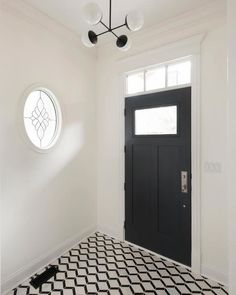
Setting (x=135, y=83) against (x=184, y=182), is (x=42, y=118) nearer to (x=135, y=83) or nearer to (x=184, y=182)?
(x=135, y=83)

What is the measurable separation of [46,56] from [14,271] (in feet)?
8.19

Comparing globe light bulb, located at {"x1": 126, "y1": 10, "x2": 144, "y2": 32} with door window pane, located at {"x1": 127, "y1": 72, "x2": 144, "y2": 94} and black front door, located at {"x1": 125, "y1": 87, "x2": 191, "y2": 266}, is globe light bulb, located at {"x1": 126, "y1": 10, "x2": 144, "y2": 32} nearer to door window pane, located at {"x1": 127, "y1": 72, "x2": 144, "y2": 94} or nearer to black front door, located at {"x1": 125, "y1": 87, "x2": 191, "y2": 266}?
black front door, located at {"x1": 125, "y1": 87, "x2": 191, "y2": 266}

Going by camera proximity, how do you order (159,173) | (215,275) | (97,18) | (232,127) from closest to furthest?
(232,127), (97,18), (215,275), (159,173)

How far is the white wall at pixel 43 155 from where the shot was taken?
6.76 ft

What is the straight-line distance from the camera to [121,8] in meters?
2.28

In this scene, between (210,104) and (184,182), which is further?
(184,182)

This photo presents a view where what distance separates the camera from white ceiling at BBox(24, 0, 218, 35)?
219 cm

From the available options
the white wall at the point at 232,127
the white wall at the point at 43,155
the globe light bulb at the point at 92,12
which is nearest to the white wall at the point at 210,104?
the white wall at the point at 232,127

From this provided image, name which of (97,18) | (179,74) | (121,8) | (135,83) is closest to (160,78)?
(179,74)

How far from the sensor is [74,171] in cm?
289

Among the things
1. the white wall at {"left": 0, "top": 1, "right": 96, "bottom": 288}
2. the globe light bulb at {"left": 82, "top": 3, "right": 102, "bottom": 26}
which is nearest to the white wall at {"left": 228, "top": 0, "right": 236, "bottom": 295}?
the globe light bulb at {"left": 82, "top": 3, "right": 102, "bottom": 26}

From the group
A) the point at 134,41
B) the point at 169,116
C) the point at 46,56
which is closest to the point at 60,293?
the point at 169,116

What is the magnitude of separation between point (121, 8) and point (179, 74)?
103 cm

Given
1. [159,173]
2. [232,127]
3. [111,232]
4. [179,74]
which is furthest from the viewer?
[111,232]
